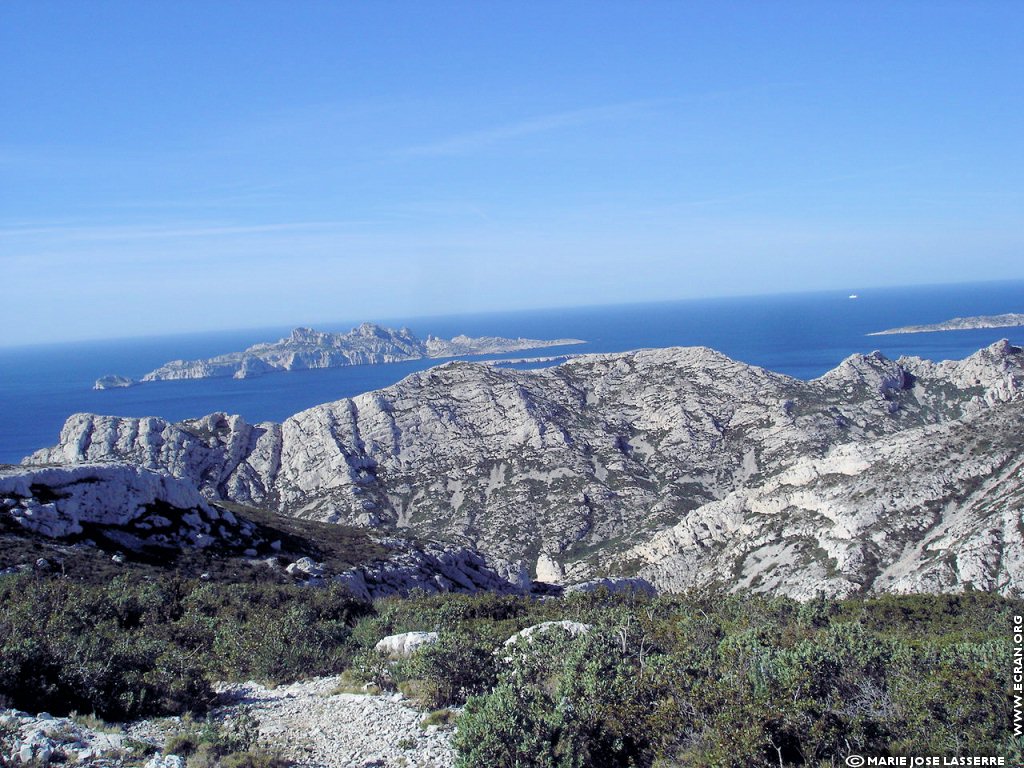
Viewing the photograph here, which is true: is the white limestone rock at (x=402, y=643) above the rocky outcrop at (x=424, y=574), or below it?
above

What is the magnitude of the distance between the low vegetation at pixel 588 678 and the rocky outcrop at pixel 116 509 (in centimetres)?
1367

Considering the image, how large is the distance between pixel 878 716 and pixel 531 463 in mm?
76445

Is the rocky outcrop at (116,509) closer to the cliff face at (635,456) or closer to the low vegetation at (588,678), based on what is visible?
the low vegetation at (588,678)

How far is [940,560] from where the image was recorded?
3659 cm

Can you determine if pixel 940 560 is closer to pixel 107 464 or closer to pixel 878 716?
pixel 878 716

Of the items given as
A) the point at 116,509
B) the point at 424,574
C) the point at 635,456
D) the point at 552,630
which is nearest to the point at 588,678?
the point at 552,630

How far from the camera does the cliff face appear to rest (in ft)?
160

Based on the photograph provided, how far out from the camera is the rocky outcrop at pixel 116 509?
3136 centimetres

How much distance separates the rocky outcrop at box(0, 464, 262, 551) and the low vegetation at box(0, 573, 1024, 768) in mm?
13670

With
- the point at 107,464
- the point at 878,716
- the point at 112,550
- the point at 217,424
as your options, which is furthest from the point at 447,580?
the point at 217,424

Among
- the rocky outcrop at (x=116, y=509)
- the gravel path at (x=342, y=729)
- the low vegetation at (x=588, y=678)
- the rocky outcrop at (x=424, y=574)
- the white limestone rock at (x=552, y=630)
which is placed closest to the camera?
the low vegetation at (x=588, y=678)

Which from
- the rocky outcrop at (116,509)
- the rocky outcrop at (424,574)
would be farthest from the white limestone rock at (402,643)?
the rocky outcrop at (116,509)

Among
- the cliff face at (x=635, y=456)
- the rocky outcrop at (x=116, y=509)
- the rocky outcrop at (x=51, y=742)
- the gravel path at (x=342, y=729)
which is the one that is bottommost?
the cliff face at (x=635, y=456)

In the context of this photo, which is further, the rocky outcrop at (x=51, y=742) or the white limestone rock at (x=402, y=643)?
the white limestone rock at (x=402, y=643)
